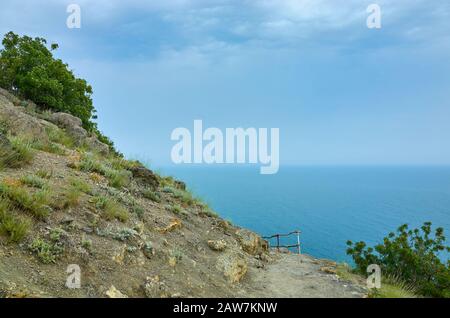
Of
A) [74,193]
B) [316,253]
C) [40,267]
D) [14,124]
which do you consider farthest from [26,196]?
[316,253]

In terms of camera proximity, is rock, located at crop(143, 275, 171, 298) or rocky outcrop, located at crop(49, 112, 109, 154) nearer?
rock, located at crop(143, 275, 171, 298)

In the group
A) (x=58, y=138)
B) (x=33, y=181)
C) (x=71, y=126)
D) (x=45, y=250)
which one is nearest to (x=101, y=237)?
(x=45, y=250)

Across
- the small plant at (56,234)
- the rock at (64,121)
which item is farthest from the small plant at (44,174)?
the rock at (64,121)

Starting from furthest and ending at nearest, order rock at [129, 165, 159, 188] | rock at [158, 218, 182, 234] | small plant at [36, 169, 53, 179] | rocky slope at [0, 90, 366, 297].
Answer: rock at [129, 165, 159, 188], rock at [158, 218, 182, 234], small plant at [36, 169, 53, 179], rocky slope at [0, 90, 366, 297]

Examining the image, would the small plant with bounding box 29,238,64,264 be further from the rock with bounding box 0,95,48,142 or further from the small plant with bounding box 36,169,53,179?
the rock with bounding box 0,95,48,142

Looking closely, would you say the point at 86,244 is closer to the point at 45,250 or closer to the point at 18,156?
the point at 45,250

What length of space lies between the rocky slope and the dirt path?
112 millimetres

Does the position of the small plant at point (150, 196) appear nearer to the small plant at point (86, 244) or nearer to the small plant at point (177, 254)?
the small plant at point (177, 254)

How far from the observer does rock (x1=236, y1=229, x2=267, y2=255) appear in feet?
41.4

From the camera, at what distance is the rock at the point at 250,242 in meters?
12.6

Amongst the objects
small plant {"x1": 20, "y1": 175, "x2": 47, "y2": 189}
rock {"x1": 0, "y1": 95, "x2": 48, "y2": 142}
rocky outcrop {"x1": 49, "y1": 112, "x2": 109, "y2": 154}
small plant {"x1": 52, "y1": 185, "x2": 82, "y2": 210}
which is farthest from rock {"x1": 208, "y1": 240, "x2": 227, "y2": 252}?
rocky outcrop {"x1": 49, "y1": 112, "x2": 109, "y2": 154}

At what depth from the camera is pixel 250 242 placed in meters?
12.9

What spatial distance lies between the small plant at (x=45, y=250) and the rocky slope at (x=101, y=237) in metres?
0.02

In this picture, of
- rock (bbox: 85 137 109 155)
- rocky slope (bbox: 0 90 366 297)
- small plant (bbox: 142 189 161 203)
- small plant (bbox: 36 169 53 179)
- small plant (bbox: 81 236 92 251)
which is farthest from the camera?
rock (bbox: 85 137 109 155)
